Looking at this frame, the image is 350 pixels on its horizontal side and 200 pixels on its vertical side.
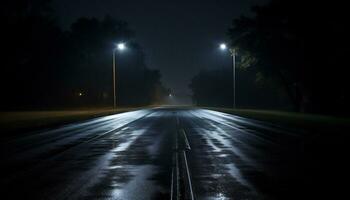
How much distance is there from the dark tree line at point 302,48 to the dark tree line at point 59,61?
119 feet

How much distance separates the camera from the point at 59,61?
88875 millimetres

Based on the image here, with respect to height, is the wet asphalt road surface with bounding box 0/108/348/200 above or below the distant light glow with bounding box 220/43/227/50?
below

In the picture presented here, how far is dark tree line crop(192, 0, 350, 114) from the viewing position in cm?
4359

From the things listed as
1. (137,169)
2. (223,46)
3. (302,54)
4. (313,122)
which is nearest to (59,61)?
(223,46)

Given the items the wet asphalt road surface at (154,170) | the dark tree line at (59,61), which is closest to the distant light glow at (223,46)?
the dark tree line at (59,61)

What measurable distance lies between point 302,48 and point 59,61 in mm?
54539

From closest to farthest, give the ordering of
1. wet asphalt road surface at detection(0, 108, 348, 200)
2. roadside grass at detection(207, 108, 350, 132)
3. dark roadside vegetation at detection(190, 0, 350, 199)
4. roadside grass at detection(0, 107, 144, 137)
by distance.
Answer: wet asphalt road surface at detection(0, 108, 348, 200), roadside grass at detection(207, 108, 350, 132), roadside grass at detection(0, 107, 144, 137), dark roadside vegetation at detection(190, 0, 350, 199)

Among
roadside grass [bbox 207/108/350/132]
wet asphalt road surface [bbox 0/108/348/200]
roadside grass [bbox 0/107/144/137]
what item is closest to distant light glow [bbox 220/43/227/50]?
roadside grass [bbox 207/108/350/132]

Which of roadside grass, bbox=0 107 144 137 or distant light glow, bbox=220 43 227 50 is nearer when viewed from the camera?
roadside grass, bbox=0 107 144 137

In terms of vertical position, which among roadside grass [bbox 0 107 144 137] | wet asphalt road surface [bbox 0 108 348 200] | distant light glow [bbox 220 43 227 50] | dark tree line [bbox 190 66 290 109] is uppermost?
distant light glow [bbox 220 43 227 50]

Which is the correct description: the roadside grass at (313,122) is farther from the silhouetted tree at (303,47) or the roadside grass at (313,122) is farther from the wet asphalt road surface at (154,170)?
the silhouetted tree at (303,47)

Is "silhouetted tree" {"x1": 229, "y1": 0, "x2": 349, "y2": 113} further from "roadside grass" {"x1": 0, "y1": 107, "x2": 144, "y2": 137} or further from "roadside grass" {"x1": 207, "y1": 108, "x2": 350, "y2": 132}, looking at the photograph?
"roadside grass" {"x1": 0, "y1": 107, "x2": 144, "y2": 137}

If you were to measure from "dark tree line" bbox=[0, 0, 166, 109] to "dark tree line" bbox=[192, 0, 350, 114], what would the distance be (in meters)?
36.2

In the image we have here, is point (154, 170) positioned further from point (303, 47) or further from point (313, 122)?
point (303, 47)
